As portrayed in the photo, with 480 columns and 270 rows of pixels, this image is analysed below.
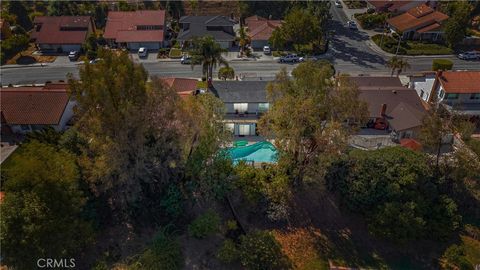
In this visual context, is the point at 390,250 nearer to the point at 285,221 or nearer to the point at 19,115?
the point at 285,221

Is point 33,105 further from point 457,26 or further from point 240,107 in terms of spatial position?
point 457,26

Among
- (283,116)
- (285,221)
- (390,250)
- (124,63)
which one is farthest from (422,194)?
(124,63)

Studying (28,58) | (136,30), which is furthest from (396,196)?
(28,58)

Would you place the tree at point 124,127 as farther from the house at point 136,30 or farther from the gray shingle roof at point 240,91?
the house at point 136,30

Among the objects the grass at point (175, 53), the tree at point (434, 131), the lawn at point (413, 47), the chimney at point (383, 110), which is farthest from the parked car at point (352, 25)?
the tree at point (434, 131)

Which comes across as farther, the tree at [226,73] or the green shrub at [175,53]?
the green shrub at [175,53]

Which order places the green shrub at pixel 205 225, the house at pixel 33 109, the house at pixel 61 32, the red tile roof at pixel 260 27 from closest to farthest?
the green shrub at pixel 205 225 < the house at pixel 33 109 < the house at pixel 61 32 < the red tile roof at pixel 260 27

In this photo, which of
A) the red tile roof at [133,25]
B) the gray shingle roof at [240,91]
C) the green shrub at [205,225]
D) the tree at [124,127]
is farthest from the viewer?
the red tile roof at [133,25]
